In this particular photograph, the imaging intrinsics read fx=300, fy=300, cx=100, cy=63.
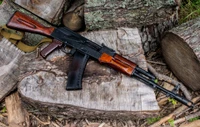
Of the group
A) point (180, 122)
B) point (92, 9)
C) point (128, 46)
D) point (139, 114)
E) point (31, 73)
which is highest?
point (92, 9)

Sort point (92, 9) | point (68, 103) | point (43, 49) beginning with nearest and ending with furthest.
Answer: point (68, 103) → point (43, 49) → point (92, 9)

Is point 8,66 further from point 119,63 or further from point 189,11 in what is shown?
point 189,11

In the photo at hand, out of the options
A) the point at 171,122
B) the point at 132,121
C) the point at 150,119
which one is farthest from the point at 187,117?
the point at 132,121

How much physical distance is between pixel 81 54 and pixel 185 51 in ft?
3.54

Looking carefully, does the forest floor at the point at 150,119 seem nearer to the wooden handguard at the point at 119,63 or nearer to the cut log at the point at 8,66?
the cut log at the point at 8,66

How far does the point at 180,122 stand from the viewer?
3309mm

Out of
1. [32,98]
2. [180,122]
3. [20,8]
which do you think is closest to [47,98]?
[32,98]

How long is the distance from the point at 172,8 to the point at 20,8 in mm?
1703

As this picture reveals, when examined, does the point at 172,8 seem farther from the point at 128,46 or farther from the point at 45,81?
the point at 45,81

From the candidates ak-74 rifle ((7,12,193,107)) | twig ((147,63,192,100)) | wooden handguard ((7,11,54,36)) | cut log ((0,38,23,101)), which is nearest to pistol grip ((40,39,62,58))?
ak-74 rifle ((7,12,193,107))

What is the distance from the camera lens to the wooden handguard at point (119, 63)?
9.29ft

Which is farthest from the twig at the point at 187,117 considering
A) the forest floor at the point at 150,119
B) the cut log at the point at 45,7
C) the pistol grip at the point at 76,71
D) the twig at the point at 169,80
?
the cut log at the point at 45,7

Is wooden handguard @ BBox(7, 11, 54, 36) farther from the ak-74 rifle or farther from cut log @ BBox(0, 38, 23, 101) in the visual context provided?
cut log @ BBox(0, 38, 23, 101)

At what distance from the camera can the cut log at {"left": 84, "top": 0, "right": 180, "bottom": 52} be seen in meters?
3.22
